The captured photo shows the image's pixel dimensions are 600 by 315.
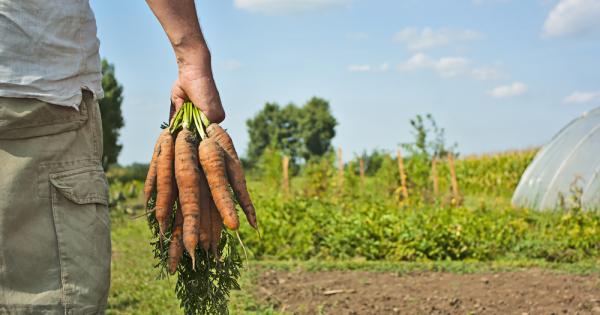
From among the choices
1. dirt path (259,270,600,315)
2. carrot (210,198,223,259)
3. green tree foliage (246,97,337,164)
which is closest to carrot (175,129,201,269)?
carrot (210,198,223,259)

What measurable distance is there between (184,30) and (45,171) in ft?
1.91

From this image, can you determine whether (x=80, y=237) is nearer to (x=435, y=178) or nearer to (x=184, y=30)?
(x=184, y=30)

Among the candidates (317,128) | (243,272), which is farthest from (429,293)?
(317,128)

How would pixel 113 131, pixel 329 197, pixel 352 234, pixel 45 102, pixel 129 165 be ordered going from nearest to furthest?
pixel 45 102 < pixel 352 234 < pixel 329 197 < pixel 113 131 < pixel 129 165

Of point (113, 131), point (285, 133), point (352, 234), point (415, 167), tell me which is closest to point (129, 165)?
point (113, 131)

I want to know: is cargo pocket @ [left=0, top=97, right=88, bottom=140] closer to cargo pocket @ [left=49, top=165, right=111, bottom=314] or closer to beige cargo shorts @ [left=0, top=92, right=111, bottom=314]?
beige cargo shorts @ [left=0, top=92, right=111, bottom=314]

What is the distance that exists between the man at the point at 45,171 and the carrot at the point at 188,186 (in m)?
0.35

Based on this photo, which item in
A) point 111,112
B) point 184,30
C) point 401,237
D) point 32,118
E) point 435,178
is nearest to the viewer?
point 32,118

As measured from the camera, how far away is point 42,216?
207 cm

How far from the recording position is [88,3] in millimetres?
2180

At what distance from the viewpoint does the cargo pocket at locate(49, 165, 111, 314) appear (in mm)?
2070

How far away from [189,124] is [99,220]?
19.7 inches

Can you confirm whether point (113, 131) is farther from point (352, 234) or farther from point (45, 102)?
point (45, 102)

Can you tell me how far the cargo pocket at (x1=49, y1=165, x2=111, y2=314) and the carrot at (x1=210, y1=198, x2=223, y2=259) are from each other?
483mm
